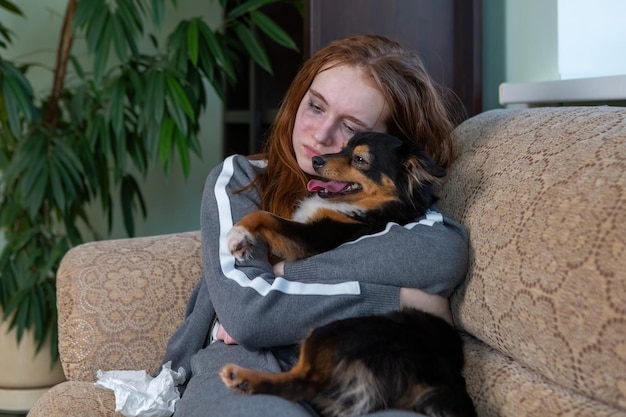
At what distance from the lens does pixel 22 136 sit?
362 cm

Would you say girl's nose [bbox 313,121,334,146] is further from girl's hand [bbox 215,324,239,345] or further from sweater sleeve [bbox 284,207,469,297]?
girl's hand [bbox 215,324,239,345]

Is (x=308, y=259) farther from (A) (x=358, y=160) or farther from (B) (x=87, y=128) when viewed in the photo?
(B) (x=87, y=128)

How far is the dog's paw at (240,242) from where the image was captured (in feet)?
6.01

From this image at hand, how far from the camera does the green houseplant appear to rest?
340 cm

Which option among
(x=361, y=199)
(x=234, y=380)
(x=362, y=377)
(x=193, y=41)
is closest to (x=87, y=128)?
(x=193, y=41)

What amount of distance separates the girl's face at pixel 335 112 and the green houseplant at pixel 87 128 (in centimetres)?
135

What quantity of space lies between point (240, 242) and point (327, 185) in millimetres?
315

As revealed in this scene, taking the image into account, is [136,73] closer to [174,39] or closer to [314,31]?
[174,39]

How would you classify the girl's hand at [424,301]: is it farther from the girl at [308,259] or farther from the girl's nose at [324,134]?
the girl's nose at [324,134]

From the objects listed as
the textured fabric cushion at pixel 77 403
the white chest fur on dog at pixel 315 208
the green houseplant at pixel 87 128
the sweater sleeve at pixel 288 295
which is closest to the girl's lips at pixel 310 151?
the white chest fur on dog at pixel 315 208

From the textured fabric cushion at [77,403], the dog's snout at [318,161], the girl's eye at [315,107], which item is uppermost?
the girl's eye at [315,107]

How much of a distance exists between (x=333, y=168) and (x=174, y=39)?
A: 1.78 m

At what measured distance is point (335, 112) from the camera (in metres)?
2.08

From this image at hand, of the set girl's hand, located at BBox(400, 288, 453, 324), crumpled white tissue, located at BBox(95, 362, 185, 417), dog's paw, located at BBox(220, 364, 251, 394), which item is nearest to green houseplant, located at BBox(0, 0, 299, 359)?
crumpled white tissue, located at BBox(95, 362, 185, 417)
